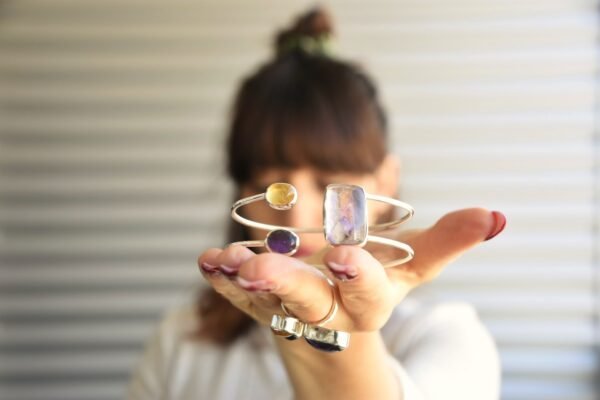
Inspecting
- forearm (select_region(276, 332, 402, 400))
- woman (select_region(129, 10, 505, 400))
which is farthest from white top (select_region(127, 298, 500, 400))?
forearm (select_region(276, 332, 402, 400))

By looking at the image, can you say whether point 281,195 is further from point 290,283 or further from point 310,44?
point 310,44

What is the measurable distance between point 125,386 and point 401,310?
1135 millimetres

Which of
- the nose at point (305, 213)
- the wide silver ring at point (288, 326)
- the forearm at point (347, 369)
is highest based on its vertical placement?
the nose at point (305, 213)

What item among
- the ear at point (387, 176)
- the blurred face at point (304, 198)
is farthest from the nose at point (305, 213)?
the ear at point (387, 176)

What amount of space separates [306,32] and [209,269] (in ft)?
3.20

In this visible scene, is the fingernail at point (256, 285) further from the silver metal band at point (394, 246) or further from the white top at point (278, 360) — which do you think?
the white top at point (278, 360)

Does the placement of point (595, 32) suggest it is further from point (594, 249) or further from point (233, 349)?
point (233, 349)

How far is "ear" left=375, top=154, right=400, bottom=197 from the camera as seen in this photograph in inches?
50.2

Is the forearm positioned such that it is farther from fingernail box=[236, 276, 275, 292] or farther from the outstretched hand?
fingernail box=[236, 276, 275, 292]

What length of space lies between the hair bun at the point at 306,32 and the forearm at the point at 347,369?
34.9 inches

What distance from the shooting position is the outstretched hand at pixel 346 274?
1.54ft

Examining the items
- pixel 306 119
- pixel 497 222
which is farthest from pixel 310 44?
pixel 497 222

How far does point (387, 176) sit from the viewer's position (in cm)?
132

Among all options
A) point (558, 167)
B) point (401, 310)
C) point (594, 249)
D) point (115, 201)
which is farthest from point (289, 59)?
point (594, 249)
